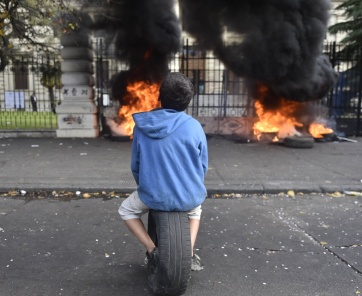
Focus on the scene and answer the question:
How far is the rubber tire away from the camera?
2.62m

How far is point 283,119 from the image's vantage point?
12.1 meters

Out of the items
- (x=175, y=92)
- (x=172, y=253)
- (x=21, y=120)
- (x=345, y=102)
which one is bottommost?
(x=21, y=120)

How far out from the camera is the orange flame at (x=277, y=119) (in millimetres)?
11875

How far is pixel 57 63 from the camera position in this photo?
13.6 meters

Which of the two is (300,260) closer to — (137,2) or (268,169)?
(268,169)

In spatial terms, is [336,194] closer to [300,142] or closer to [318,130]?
[300,142]

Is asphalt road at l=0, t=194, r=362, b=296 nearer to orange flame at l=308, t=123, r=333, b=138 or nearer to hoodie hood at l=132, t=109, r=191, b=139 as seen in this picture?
hoodie hood at l=132, t=109, r=191, b=139

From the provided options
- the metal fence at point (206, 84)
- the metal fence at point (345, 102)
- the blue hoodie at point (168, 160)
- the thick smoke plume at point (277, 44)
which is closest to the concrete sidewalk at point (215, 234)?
the blue hoodie at point (168, 160)

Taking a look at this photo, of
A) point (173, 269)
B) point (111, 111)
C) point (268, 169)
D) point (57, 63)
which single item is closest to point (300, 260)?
point (173, 269)

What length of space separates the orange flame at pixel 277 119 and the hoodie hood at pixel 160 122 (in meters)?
9.29

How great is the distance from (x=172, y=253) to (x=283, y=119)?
10212mm

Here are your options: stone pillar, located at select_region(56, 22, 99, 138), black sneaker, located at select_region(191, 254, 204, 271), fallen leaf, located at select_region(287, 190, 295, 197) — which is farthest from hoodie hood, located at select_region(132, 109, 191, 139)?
stone pillar, located at select_region(56, 22, 99, 138)

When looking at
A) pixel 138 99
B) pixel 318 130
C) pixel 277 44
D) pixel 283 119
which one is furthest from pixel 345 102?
pixel 138 99

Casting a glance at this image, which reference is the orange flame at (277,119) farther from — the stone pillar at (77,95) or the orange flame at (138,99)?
the stone pillar at (77,95)
